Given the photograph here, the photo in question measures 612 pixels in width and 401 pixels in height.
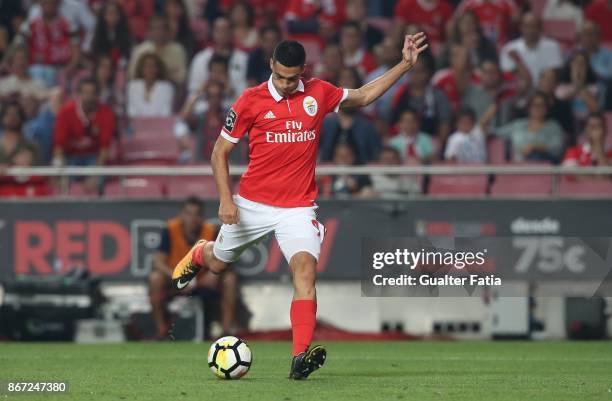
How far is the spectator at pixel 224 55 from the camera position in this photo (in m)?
19.3

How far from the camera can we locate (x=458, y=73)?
Result: 18953 millimetres

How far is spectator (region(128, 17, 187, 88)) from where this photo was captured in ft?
64.5

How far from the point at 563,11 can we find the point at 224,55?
544 cm

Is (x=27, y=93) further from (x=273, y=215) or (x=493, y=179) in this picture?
(x=273, y=215)

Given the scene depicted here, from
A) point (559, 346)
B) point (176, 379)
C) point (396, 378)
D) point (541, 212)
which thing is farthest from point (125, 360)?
point (541, 212)

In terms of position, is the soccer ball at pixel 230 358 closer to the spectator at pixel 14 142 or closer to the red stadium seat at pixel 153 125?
the spectator at pixel 14 142

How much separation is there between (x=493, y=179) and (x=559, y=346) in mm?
2685

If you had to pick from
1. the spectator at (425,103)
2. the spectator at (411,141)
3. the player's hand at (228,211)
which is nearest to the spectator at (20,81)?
the spectator at (425,103)

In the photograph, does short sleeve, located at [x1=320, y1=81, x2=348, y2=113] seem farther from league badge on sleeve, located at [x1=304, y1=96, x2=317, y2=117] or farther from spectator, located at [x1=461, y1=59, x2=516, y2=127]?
spectator, located at [x1=461, y1=59, x2=516, y2=127]

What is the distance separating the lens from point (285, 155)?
10383 mm

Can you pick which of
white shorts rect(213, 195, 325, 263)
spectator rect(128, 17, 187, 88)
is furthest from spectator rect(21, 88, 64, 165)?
white shorts rect(213, 195, 325, 263)

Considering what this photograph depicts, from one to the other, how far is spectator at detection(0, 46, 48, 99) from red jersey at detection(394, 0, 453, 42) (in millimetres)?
5316

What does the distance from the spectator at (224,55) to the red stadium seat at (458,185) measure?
3605 mm

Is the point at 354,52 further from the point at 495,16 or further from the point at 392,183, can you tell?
the point at 392,183
